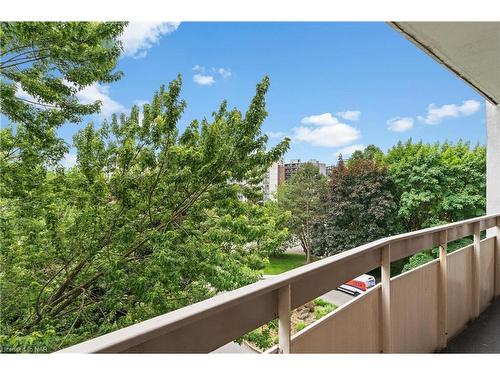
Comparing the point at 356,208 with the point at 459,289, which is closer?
the point at 459,289

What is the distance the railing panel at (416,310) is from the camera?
1.25 m

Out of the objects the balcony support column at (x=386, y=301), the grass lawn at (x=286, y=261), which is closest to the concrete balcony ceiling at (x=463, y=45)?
the balcony support column at (x=386, y=301)

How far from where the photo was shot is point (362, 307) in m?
1.04

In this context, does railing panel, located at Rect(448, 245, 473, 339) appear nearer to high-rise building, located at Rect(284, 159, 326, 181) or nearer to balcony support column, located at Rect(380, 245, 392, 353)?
balcony support column, located at Rect(380, 245, 392, 353)

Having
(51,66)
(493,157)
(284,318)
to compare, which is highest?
(51,66)

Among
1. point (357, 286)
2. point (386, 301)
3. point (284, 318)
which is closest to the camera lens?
point (284, 318)

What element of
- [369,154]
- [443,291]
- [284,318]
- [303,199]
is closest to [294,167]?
[303,199]

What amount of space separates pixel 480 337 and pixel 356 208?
11.2m

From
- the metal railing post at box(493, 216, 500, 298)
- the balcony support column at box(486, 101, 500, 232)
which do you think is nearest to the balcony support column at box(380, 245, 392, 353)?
the metal railing post at box(493, 216, 500, 298)

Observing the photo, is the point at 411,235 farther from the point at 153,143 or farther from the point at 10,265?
the point at 10,265

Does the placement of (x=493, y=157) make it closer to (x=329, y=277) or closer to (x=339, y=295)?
(x=339, y=295)
